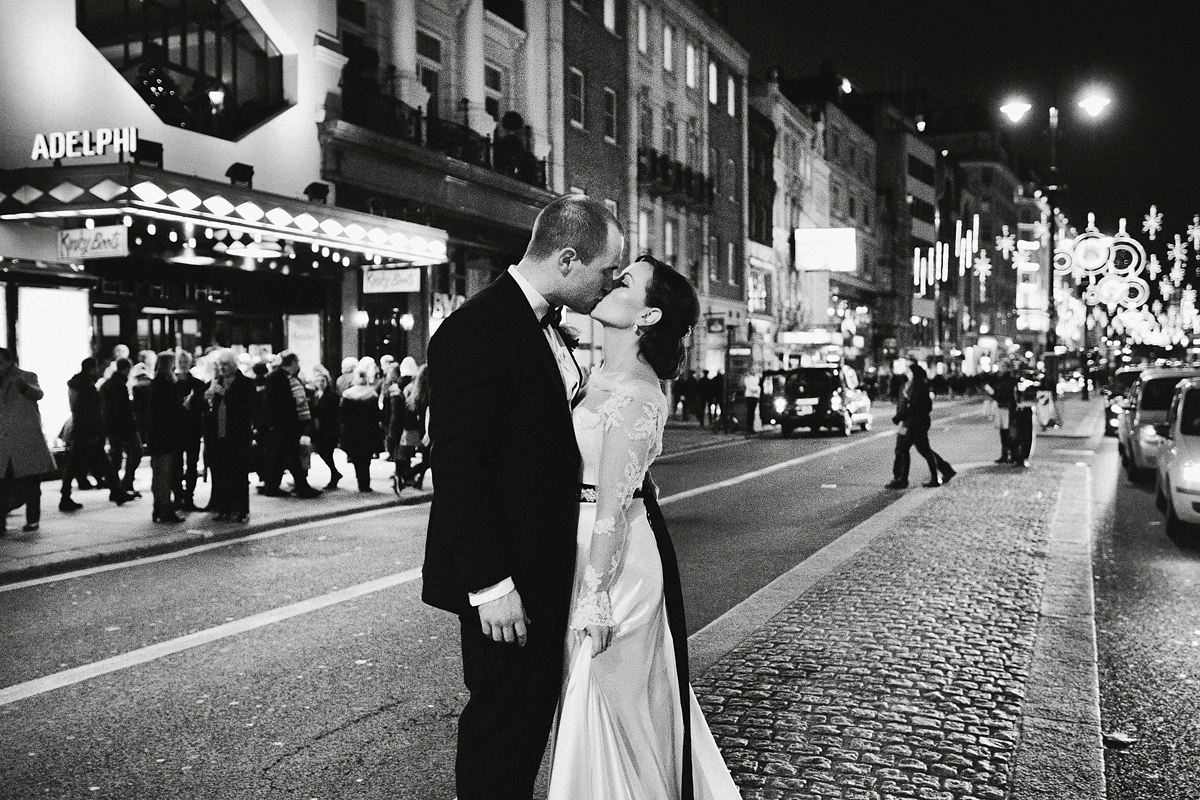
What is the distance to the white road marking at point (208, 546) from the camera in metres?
9.49

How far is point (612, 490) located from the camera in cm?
313

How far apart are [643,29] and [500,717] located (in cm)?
3873

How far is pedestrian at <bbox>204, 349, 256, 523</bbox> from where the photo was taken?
1274 centimetres

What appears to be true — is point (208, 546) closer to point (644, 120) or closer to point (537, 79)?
point (537, 79)

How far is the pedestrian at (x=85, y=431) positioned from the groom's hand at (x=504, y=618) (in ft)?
40.5

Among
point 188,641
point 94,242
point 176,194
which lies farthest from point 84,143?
point 188,641

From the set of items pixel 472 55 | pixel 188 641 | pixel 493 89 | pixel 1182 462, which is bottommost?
pixel 188 641

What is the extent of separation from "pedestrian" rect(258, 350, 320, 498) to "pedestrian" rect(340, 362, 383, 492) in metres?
0.87

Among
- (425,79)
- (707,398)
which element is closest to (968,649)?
(425,79)

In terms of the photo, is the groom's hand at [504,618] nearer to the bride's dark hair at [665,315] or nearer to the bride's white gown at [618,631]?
the bride's white gown at [618,631]

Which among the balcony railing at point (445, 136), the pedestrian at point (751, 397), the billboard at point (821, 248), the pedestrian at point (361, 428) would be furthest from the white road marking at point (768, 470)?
the billboard at point (821, 248)

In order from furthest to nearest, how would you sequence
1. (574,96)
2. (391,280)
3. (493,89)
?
(574,96)
(493,89)
(391,280)

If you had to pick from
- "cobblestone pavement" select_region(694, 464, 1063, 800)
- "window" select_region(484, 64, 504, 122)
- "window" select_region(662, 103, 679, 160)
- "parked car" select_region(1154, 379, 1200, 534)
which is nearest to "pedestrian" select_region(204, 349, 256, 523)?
"cobblestone pavement" select_region(694, 464, 1063, 800)

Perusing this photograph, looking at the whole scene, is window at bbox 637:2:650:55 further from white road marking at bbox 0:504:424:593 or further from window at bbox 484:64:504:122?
white road marking at bbox 0:504:424:593
